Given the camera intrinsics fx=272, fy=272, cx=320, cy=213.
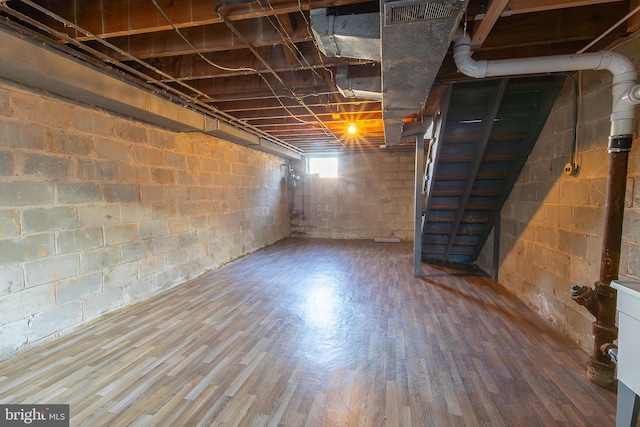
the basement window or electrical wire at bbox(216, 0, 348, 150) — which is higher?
electrical wire at bbox(216, 0, 348, 150)

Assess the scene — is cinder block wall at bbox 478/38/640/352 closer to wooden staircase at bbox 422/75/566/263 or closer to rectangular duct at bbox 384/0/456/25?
wooden staircase at bbox 422/75/566/263

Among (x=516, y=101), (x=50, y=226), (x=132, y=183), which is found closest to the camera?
(x=50, y=226)

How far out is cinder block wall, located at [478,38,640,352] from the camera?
5.73 feet

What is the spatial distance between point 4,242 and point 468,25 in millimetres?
3493

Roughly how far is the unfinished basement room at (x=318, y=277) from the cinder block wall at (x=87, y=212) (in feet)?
0.06

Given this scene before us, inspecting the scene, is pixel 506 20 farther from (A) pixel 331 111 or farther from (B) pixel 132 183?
(B) pixel 132 183

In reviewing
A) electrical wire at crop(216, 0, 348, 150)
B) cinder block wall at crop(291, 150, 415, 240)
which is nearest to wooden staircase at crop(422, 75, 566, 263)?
electrical wire at crop(216, 0, 348, 150)

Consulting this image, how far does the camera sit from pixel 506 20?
1850 millimetres

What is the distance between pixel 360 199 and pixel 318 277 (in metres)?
3.42

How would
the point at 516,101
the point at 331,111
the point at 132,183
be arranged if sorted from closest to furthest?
the point at 516,101 → the point at 132,183 → the point at 331,111

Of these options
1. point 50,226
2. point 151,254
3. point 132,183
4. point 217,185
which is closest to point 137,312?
point 151,254

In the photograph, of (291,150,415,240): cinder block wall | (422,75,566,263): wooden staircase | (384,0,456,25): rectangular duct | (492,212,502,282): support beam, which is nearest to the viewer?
(384,0,456,25): rectangular duct

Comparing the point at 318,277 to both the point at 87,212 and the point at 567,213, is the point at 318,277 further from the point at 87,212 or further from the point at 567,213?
the point at 567,213

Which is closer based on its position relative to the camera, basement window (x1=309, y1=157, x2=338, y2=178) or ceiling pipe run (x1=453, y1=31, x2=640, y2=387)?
ceiling pipe run (x1=453, y1=31, x2=640, y2=387)
